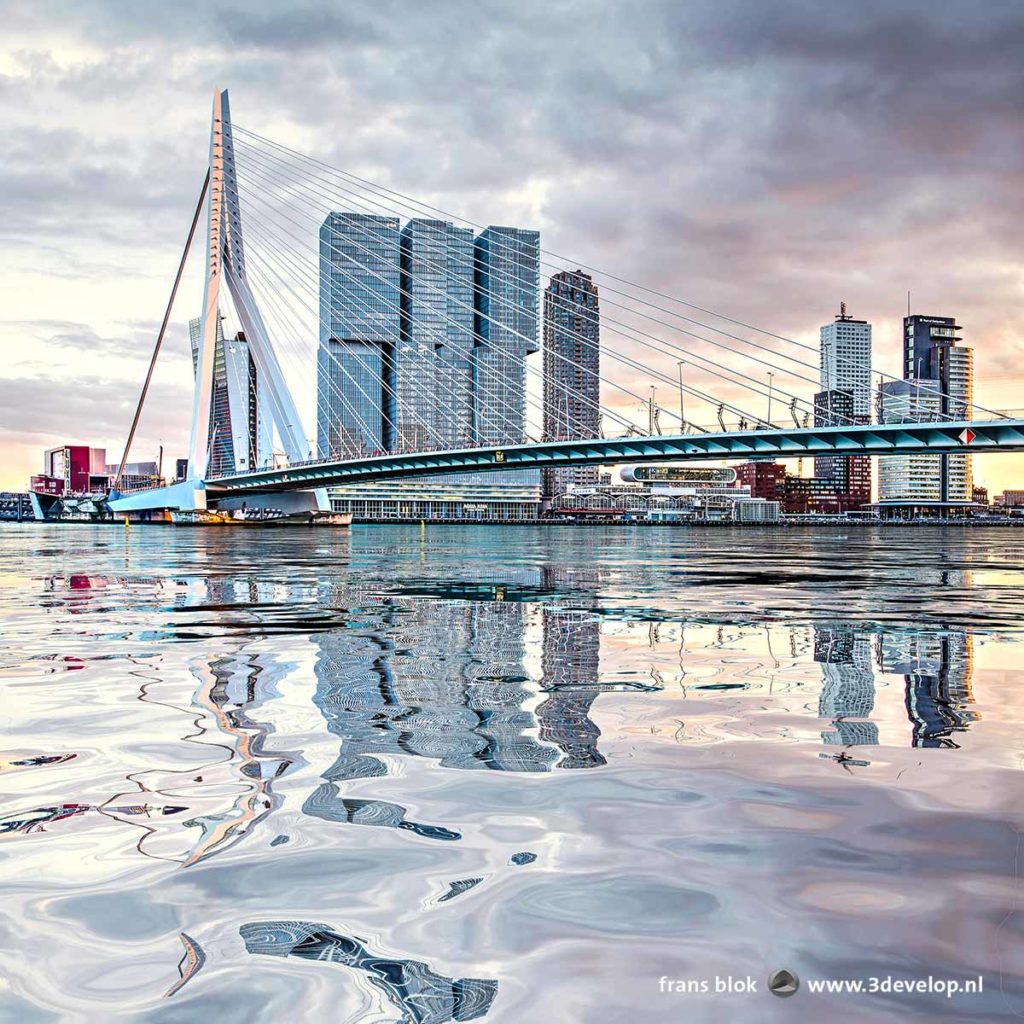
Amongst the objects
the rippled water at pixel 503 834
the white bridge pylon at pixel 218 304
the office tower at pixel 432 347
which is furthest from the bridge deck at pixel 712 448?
the office tower at pixel 432 347

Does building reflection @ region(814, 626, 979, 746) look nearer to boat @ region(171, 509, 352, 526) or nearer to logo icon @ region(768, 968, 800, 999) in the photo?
logo icon @ region(768, 968, 800, 999)

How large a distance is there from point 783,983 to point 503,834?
154cm

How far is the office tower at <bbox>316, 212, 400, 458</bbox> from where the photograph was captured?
467ft

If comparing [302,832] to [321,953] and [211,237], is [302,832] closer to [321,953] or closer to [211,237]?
[321,953]

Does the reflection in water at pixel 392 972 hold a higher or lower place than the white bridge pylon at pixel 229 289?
lower

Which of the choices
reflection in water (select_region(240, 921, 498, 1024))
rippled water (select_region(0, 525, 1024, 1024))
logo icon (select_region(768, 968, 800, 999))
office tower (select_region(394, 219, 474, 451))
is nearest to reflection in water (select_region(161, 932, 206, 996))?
rippled water (select_region(0, 525, 1024, 1024))

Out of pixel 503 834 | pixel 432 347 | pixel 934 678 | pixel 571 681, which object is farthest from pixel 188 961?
pixel 432 347

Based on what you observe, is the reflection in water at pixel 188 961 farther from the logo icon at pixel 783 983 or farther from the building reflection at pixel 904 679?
the building reflection at pixel 904 679

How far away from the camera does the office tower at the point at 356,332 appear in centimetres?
14238

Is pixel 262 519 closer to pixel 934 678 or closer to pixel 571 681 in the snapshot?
pixel 571 681

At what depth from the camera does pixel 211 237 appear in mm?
68500

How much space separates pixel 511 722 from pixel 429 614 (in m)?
8.04

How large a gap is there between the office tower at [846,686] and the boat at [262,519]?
328 ft

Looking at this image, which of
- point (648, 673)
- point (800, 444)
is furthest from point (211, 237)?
point (648, 673)
